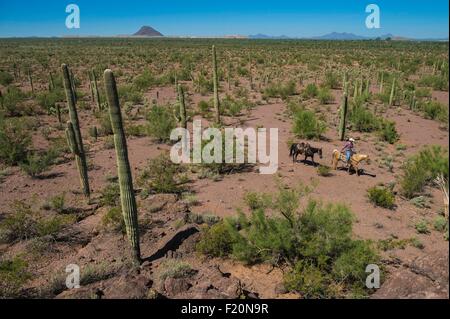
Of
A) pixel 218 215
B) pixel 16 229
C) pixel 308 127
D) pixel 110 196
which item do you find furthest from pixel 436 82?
pixel 16 229

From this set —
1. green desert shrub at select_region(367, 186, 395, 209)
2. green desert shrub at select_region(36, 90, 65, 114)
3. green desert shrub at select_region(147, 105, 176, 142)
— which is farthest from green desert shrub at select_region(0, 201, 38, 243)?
green desert shrub at select_region(36, 90, 65, 114)

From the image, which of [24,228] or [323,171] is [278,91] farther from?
[24,228]

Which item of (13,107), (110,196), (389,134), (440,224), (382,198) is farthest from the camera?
(13,107)

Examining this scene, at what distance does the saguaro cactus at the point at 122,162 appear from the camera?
23.0 ft

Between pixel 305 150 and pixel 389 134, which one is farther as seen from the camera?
pixel 389 134

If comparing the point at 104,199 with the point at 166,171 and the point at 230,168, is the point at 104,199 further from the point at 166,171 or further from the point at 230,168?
the point at 230,168

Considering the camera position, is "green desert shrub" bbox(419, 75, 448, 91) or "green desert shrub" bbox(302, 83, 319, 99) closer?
"green desert shrub" bbox(302, 83, 319, 99)

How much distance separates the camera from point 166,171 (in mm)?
12250

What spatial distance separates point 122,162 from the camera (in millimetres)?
7301

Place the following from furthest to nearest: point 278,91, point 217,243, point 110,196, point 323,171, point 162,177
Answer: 1. point 278,91
2. point 323,171
3. point 162,177
4. point 110,196
5. point 217,243

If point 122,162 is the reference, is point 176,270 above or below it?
below

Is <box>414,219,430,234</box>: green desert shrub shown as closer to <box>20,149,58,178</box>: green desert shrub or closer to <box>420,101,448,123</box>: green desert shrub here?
<box>20,149,58,178</box>: green desert shrub

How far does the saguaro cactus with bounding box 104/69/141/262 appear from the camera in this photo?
6996 millimetres
